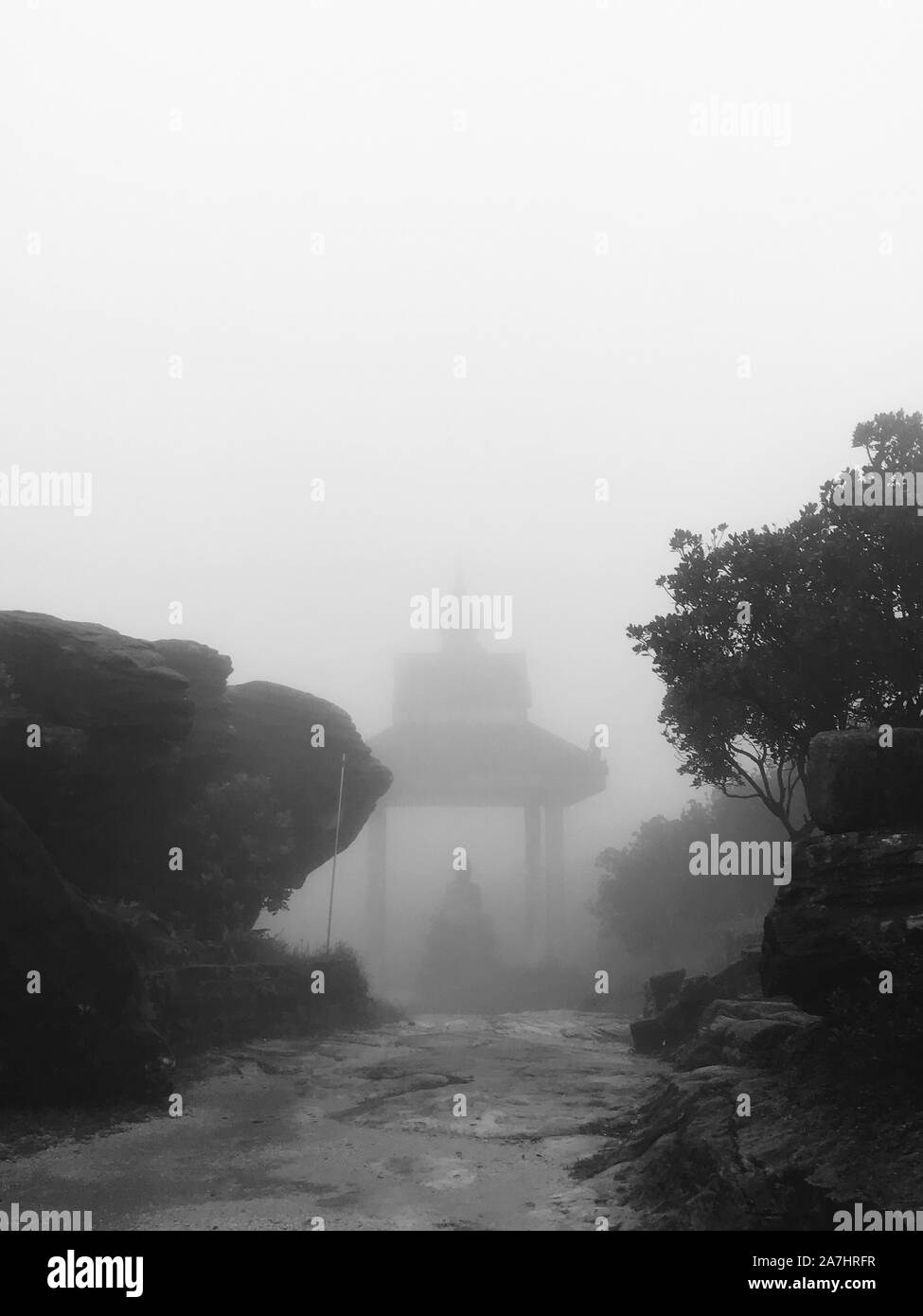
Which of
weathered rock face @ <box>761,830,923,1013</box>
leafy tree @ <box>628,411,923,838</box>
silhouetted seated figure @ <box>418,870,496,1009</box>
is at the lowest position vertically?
silhouetted seated figure @ <box>418,870,496,1009</box>

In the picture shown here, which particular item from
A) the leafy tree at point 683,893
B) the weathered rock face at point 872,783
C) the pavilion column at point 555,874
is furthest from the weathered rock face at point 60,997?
the pavilion column at point 555,874

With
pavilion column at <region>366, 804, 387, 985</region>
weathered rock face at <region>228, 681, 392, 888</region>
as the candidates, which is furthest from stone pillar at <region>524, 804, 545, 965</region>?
weathered rock face at <region>228, 681, 392, 888</region>

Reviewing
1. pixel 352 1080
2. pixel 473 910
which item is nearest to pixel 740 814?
pixel 473 910

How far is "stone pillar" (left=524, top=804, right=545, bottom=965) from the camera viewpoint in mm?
46812

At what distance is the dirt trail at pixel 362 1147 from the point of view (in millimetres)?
11891

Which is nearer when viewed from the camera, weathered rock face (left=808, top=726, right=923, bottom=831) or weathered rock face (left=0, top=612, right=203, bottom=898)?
weathered rock face (left=808, top=726, right=923, bottom=831)

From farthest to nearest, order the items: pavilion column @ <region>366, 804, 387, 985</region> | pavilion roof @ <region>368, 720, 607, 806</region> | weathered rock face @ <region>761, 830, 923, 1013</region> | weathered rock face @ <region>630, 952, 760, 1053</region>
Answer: pavilion roof @ <region>368, 720, 607, 806</region> → pavilion column @ <region>366, 804, 387, 985</region> → weathered rock face @ <region>630, 952, 760, 1053</region> → weathered rock face @ <region>761, 830, 923, 1013</region>

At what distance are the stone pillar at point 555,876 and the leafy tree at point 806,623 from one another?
24.9 metres

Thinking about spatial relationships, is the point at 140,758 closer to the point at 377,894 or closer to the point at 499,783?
the point at 377,894

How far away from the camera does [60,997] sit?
16375 mm

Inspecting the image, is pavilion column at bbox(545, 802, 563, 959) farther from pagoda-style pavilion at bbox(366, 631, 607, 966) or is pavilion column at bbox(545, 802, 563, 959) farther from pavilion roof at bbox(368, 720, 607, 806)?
pavilion roof at bbox(368, 720, 607, 806)

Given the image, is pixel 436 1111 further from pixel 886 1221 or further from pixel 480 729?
pixel 480 729

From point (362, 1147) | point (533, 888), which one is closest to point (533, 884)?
point (533, 888)

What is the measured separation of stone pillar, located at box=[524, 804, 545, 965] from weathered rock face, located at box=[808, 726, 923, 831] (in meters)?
33.6
